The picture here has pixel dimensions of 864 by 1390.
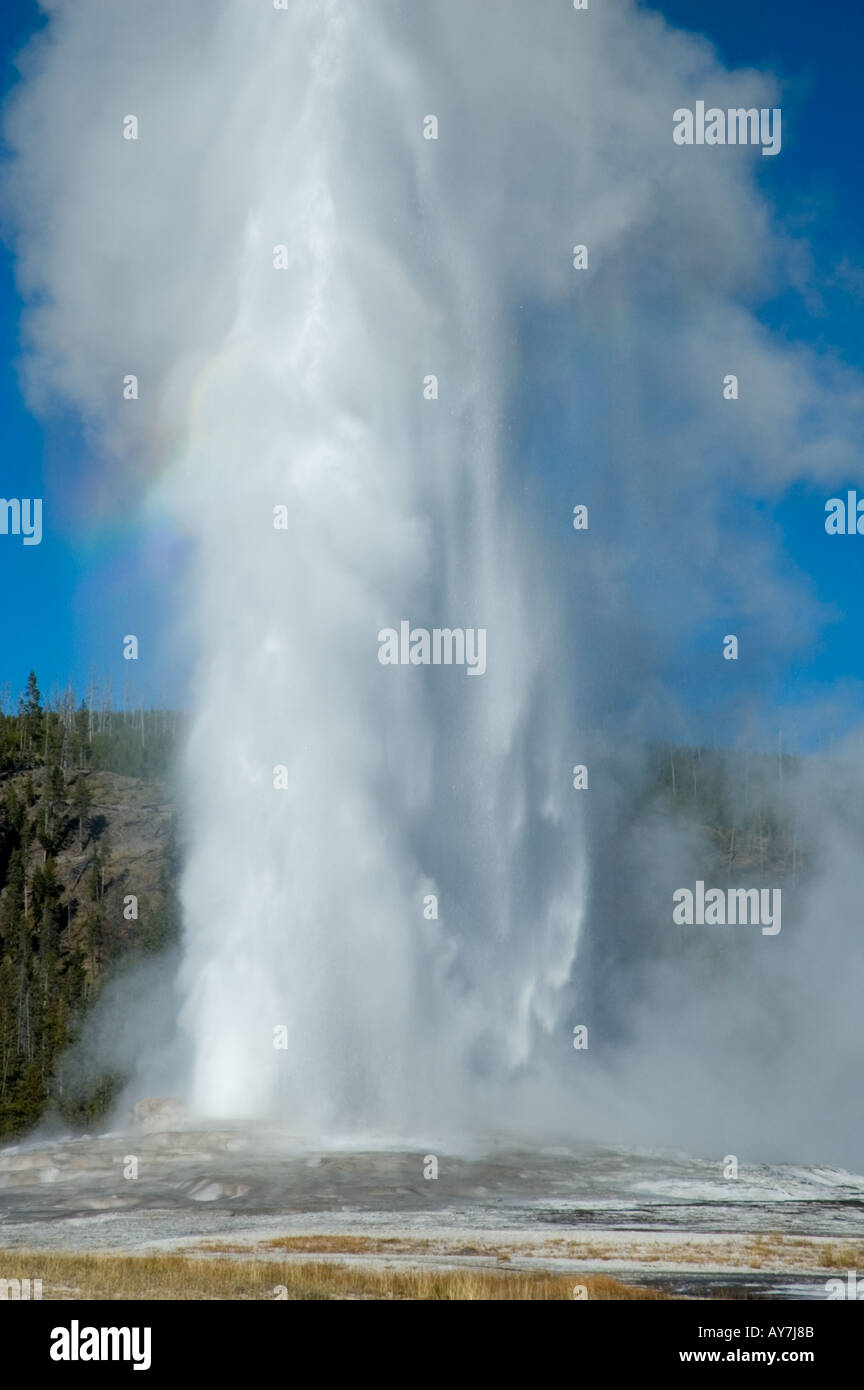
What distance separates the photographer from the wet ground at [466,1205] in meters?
17.2

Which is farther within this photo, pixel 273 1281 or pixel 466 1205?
pixel 466 1205

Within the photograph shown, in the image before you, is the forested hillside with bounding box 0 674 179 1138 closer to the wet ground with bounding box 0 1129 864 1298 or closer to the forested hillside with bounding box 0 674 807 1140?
the forested hillside with bounding box 0 674 807 1140

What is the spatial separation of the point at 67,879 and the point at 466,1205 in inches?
2824

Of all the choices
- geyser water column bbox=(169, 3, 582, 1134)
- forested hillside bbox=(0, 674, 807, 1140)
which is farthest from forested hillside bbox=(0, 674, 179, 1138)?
geyser water column bbox=(169, 3, 582, 1134)

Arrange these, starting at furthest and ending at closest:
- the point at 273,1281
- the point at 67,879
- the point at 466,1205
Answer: the point at 67,879, the point at 466,1205, the point at 273,1281

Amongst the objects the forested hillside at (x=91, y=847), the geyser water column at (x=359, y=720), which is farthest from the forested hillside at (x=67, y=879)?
the geyser water column at (x=359, y=720)

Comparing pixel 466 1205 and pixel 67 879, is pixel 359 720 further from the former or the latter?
pixel 67 879

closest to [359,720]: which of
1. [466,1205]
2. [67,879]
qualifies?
[466,1205]

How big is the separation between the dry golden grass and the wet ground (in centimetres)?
105

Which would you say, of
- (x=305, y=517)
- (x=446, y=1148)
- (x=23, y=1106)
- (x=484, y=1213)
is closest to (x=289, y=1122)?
(x=446, y=1148)

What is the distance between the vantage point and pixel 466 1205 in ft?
67.8

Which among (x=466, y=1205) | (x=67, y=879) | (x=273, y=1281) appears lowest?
(x=466, y=1205)

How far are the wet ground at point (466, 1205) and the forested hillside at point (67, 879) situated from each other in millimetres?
23652

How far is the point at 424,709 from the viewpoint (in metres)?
35.2
